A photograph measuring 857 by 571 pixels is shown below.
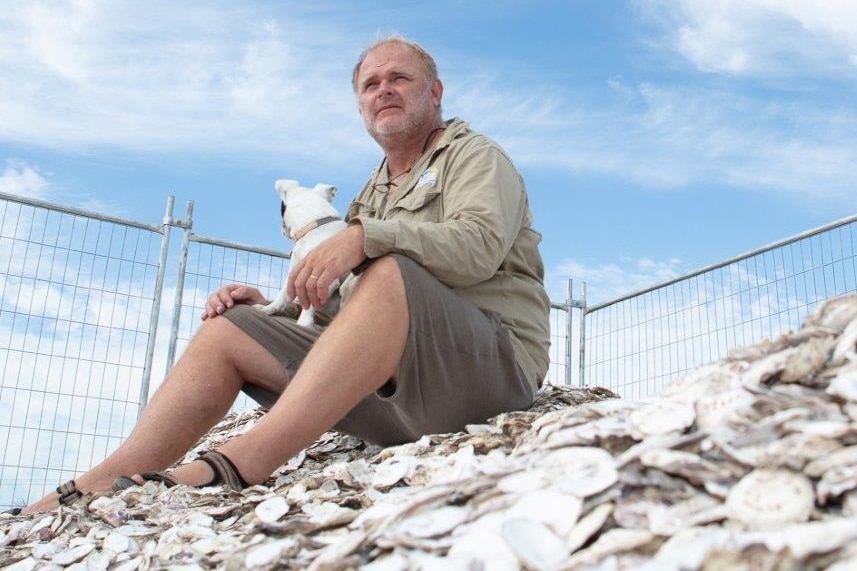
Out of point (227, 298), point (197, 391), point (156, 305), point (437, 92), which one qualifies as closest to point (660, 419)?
point (197, 391)

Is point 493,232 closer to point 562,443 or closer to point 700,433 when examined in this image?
point 562,443

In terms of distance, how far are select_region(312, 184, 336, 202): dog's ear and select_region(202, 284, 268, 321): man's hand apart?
1.25ft

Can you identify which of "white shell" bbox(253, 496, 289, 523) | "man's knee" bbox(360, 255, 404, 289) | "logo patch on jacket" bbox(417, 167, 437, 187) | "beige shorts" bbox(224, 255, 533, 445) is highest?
"logo patch on jacket" bbox(417, 167, 437, 187)

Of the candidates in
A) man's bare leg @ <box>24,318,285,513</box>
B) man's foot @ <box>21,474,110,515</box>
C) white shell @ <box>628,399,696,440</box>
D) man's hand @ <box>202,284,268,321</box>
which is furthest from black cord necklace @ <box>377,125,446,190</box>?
white shell @ <box>628,399,696,440</box>

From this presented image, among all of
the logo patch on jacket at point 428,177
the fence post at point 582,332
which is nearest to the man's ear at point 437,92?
the logo patch on jacket at point 428,177

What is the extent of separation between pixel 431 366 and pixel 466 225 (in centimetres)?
38

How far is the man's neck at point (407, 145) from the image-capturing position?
2.95m

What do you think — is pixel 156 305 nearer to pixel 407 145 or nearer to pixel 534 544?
pixel 407 145

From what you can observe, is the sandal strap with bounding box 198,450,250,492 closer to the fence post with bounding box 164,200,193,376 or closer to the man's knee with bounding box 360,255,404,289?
the man's knee with bounding box 360,255,404,289

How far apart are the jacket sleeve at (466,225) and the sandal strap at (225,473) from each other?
1.99 feet

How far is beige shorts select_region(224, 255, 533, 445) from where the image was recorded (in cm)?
227

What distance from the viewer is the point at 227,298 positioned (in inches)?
108

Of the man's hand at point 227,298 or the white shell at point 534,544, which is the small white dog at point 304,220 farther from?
the white shell at point 534,544

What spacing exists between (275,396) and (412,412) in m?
0.51
